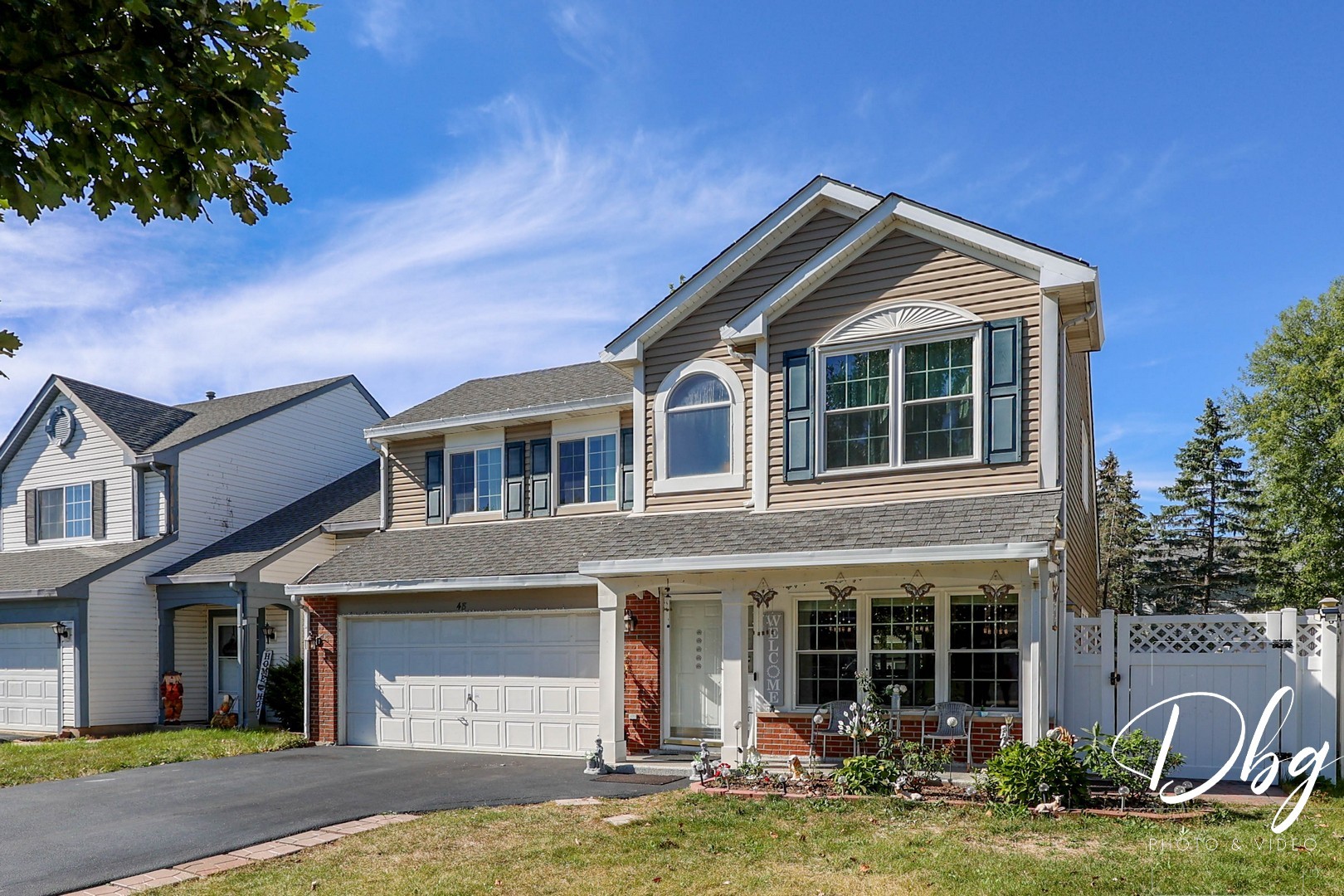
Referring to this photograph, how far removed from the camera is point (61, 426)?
76.6ft

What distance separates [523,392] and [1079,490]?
31.5 feet

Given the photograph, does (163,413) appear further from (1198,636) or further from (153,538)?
(1198,636)

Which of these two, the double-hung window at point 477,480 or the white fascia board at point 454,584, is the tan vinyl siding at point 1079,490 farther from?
the double-hung window at point 477,480

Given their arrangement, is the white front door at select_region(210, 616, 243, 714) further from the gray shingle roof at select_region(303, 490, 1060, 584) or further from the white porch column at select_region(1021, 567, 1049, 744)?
the white porch column at select_region(1021, 567, 1049, 744)

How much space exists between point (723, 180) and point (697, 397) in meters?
2.97

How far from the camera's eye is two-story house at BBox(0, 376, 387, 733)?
65.1ft

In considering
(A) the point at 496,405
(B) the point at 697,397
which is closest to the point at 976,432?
(B) the point at 697,397

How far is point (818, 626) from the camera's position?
1312cm

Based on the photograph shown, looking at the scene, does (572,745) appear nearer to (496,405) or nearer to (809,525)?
(809,525)

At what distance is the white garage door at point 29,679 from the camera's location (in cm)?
2047

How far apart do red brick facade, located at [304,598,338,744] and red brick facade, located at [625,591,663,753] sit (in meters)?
5.43

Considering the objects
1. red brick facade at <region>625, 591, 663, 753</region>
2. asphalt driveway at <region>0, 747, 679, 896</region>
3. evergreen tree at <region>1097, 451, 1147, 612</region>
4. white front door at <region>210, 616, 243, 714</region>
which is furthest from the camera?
evergreen tree at <region>1097, 451, 1147, 612</region>

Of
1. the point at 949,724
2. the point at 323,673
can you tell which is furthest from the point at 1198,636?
the point at 323,673

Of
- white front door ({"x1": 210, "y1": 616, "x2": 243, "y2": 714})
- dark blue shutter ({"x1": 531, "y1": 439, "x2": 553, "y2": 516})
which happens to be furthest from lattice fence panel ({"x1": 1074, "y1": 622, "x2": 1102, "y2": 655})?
white front door ({"x1": 210, "y1": 616, "x2": 243, "y2": 714})
